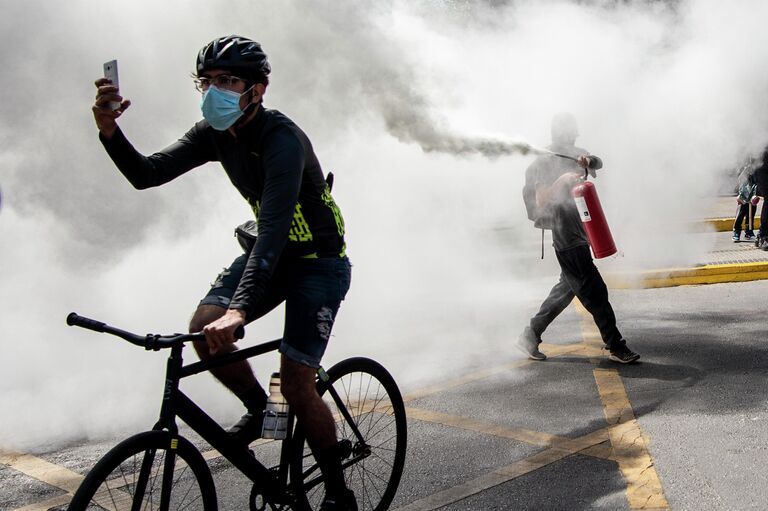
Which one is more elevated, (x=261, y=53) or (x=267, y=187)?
(x=261, y=53)

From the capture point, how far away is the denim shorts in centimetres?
307

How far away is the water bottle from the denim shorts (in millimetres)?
160

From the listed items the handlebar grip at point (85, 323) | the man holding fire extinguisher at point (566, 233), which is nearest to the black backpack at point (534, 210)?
the man holding fire extinguisher at point (566, 233)

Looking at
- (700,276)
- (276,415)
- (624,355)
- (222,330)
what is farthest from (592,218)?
(222,330)

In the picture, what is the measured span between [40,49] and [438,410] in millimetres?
4618

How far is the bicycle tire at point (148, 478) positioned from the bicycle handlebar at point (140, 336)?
0.86 feet

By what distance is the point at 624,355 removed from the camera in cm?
593

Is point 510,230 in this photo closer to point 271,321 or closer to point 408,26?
point 408,26

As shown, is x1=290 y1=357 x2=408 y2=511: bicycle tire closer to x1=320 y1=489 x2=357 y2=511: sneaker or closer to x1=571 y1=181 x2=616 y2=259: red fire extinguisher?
x1=320 y1=489 x2=357 y2=511: sneaker

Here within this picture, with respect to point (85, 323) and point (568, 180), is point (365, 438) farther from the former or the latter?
point (568, 180)

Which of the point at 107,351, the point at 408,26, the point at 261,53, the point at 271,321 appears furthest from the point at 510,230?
the point at 261,53

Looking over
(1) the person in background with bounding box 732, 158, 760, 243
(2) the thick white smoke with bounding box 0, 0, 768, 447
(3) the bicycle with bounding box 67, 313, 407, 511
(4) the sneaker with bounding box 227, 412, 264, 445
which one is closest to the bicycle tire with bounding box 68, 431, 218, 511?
(3) the bicycle with bounding box 67, 313, 407, 511

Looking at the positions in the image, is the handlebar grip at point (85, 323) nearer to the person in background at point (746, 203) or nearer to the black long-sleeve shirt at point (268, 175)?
the black long-sleeve shirt at point (268, 175)

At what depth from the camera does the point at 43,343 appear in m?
6.06
